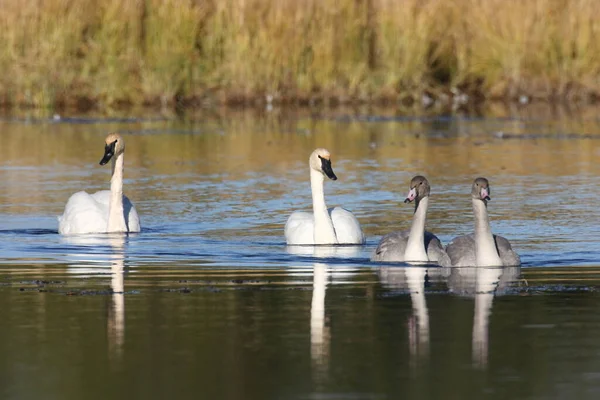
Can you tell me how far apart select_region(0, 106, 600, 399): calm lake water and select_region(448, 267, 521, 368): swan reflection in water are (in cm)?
3

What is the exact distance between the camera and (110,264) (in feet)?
41.6

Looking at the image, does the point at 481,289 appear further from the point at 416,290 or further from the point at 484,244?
the point at 484,244

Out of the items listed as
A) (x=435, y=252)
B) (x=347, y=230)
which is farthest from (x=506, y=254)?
(x=347, y=230)

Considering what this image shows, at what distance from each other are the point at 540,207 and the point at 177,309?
286 inches

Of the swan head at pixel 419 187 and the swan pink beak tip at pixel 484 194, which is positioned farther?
the swan head at pixel 419 187

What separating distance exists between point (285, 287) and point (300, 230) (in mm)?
2852

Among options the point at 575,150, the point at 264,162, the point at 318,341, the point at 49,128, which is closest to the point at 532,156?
the point at 575,150

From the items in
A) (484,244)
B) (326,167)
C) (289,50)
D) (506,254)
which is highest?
(289,50)

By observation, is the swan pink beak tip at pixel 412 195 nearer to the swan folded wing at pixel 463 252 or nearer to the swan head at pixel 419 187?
the swan head at pixel 419 187

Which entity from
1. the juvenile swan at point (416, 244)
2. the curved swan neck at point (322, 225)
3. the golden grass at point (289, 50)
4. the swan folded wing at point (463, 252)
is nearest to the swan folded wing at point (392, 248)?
the juvenile swan at point (416, 244)

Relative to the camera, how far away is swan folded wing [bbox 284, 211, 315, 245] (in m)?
14.0

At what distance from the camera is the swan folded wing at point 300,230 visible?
45.8ft

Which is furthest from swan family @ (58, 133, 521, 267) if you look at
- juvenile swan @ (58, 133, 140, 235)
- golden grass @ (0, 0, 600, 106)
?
golden grass @ (0, 0, 600, 106)

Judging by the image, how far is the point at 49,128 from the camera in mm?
27062
